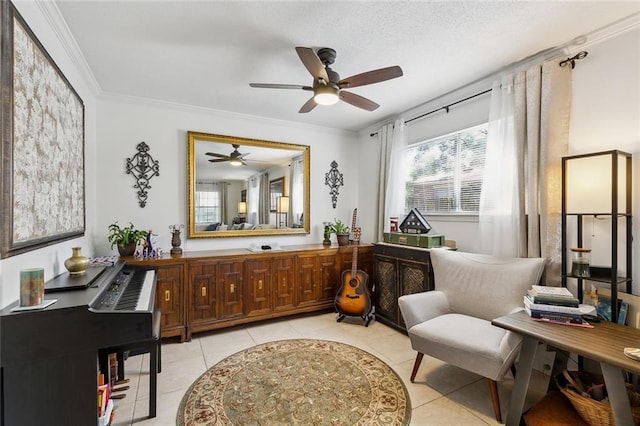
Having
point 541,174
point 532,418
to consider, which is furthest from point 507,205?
point 532,418

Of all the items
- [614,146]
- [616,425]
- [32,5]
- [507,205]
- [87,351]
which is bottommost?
[616,425]

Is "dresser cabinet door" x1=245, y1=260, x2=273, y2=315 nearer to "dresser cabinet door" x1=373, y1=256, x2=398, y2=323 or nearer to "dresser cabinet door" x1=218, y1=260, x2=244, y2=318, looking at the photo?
"dresser cabinet door" x1=218, y1=260, x2=244, y2=318

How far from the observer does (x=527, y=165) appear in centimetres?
→ 238

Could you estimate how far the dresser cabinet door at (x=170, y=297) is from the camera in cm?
281

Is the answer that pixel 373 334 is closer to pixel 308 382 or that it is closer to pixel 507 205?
pixel 308 382

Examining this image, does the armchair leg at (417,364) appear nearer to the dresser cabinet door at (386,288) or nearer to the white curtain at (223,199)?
the dresser cabinet door at (386,288)

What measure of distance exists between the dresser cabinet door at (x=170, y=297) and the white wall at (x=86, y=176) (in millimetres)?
698

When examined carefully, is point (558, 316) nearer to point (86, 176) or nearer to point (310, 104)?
point (310, 104)

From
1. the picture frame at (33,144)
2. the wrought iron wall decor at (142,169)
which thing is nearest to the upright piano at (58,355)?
the picture frame at (33,144)

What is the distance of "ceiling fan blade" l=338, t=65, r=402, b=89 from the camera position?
2.06 m

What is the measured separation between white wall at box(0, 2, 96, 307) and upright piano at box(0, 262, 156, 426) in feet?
0.50

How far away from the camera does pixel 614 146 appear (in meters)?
2.01

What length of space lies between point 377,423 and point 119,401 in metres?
1.78

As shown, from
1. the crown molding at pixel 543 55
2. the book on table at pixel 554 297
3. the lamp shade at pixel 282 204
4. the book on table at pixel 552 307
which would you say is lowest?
the book on table at pixel 552 307
